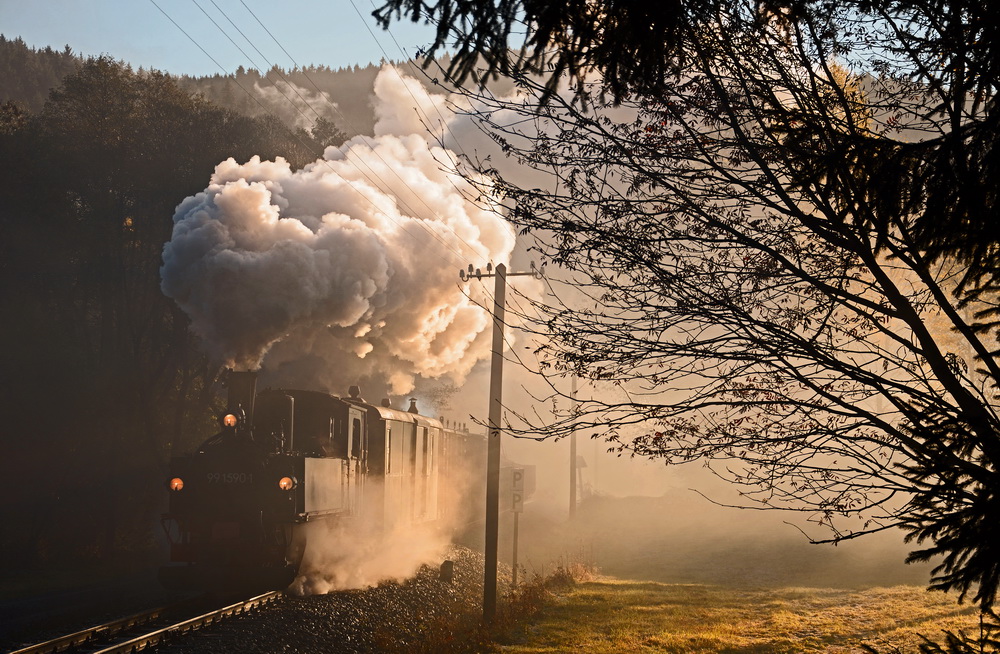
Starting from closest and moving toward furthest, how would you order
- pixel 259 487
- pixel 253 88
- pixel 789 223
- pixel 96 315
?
pixel 789 223
pixel 259 487
pixel 96 315
pixel 253 88

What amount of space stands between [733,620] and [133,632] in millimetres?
9201

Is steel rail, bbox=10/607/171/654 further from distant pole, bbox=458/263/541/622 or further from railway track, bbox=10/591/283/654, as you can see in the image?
distant pole, bbox=458/263/541/622

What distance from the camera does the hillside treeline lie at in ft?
77.5

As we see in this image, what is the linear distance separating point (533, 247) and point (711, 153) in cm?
129

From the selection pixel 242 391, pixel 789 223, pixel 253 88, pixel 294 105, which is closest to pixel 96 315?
pixel 242 391

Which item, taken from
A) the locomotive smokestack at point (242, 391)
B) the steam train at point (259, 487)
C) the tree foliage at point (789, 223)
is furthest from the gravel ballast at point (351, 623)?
the tree foliage at point (789, 223)

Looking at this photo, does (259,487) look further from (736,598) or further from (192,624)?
(736,598)

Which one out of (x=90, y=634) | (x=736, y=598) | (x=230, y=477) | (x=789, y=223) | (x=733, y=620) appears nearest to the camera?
(x=789, y=223)

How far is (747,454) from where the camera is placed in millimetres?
5703

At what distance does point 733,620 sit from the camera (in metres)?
14.3

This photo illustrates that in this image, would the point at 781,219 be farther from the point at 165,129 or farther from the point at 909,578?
the point at 165,129

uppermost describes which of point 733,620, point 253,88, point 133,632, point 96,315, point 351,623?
point 253,88

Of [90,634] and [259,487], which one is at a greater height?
[259,487]

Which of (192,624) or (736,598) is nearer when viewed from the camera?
(192,624)
